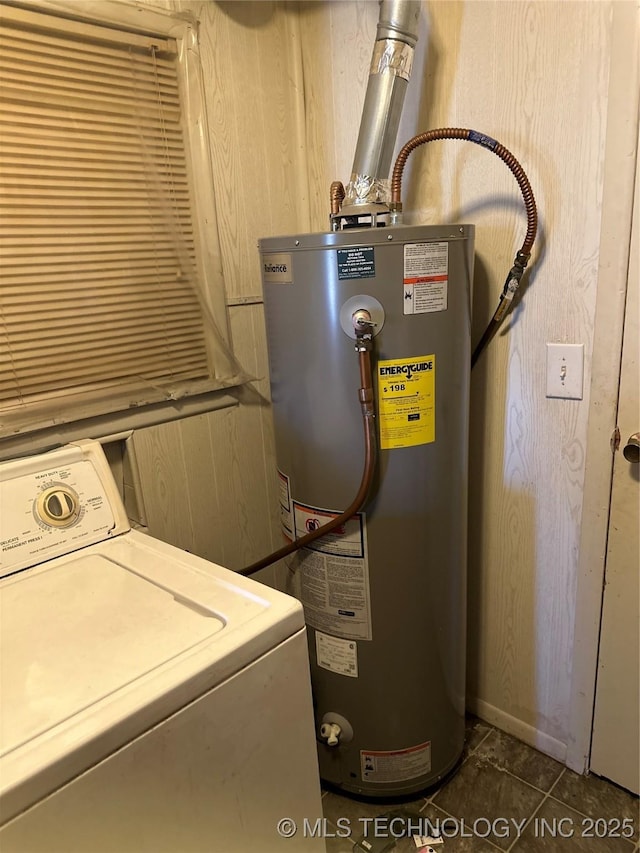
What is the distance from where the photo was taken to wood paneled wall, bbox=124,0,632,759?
127 centimetres

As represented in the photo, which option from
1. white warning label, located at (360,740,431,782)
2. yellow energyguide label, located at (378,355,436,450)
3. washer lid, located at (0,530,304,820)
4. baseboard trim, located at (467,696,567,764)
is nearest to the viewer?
washer lid, located at (0,530,304,820)

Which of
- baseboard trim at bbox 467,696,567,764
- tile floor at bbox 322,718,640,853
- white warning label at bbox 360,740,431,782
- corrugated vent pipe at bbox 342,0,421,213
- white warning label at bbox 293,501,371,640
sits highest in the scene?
corrugated vent pipe at bbox 342,0,421,213

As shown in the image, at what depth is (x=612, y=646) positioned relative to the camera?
1432mm

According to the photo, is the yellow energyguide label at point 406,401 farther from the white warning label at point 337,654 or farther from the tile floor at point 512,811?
the tile floor at point 512,811

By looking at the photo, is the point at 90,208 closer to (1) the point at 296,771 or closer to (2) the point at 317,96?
(2) the point at 317,96

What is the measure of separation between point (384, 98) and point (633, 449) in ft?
3.09

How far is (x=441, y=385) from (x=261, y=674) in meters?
0.69

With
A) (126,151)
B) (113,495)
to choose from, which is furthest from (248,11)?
(113,495)

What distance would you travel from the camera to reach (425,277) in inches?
46.5

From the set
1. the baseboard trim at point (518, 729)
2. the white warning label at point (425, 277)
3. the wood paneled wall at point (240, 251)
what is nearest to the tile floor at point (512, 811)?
the baseboard trim at point (518, 729)

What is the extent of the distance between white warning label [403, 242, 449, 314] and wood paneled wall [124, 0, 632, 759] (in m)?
0.29

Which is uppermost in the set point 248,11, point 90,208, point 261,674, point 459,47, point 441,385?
point 248,11

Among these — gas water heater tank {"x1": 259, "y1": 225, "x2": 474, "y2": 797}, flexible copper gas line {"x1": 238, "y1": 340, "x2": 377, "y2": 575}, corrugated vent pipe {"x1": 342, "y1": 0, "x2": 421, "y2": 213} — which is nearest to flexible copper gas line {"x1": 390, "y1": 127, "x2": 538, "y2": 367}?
corrugated vent pipe {"x1": 342, "y1": 0, "x2": 421, "y2": 213}

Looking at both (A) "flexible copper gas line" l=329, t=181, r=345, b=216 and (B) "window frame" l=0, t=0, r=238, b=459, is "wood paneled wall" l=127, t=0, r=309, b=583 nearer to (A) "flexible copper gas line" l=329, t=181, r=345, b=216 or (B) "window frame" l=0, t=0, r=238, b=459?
(B) "window frame" l=0, t=0, r=238, b=459
